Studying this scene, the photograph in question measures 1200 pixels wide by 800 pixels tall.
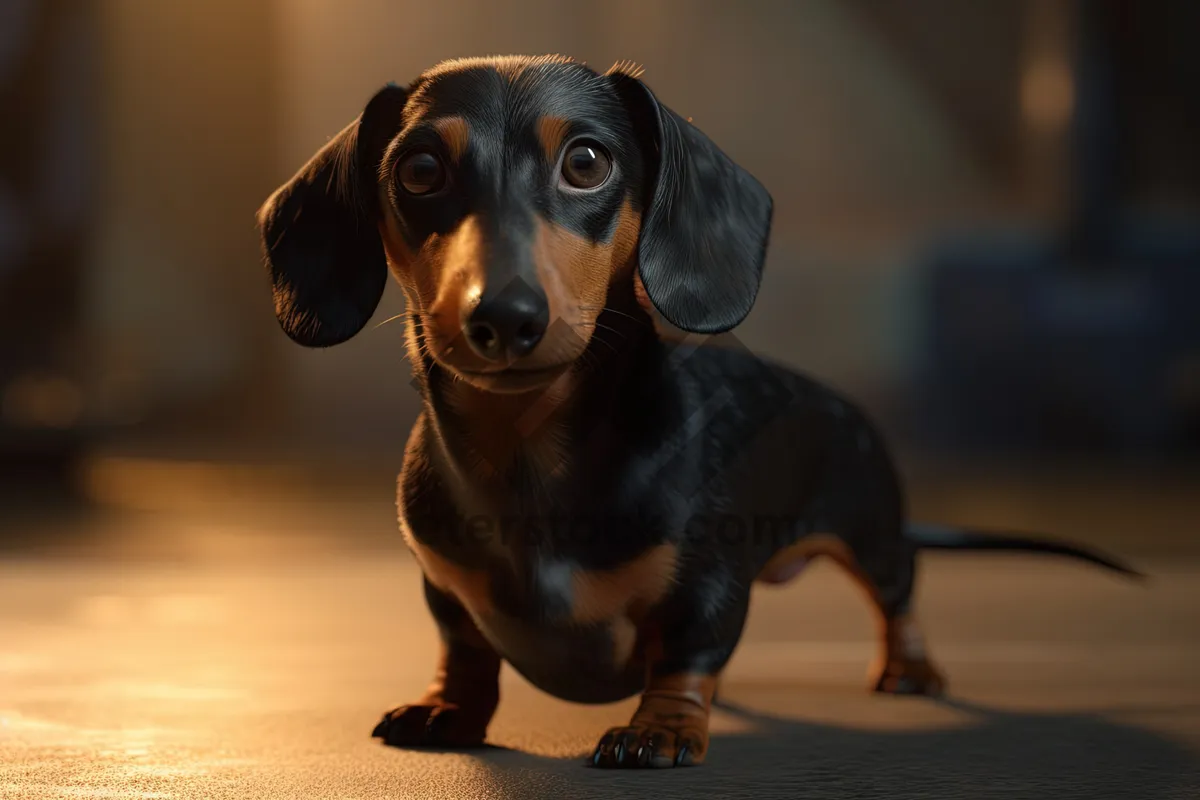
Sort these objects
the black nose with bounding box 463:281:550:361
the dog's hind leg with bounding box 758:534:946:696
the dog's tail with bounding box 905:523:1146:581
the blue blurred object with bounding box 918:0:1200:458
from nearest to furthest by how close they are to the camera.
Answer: the black nose with bounding box 463:281:550:361
the dog's hind leg with bounding box 758:534:946:696
the dog's tail with bounding box 905:523:1146:581
the blue blurred object with bounding box 918:0:1200:458

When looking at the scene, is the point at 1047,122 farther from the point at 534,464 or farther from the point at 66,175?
the point at 534,464

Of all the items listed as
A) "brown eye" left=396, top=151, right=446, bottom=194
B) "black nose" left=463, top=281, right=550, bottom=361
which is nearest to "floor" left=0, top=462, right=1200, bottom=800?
"black nose" left=463, top=281, right=550, bottom=361

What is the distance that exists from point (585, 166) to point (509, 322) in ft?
0.68

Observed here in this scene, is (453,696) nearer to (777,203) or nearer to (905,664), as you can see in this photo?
(905,664)

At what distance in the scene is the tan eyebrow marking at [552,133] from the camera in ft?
4.35

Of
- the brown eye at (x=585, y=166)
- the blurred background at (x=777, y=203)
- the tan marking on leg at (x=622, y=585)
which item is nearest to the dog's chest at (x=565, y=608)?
the tan marking on leg at (x=622, y=585)

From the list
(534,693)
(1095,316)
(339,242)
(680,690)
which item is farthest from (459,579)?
(1095,316)

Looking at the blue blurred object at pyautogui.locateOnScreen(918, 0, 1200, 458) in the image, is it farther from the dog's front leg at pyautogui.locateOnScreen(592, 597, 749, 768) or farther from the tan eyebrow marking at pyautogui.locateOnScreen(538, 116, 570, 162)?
the tan eyebrow marking at pyautogui.locateOnScreen(538, 116, 570, 162)

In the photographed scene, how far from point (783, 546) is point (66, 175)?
4961 mm

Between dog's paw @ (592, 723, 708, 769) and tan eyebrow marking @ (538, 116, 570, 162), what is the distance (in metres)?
0.53

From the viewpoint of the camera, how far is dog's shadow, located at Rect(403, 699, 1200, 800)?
4.30ft

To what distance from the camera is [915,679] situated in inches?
71.9

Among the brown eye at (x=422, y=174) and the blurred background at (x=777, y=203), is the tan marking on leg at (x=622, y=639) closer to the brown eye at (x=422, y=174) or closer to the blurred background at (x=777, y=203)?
the brown eye at (x=422, y=174)

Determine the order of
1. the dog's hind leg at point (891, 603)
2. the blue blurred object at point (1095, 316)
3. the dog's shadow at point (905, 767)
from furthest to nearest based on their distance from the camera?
the blue blurred object at point (1095, 316) → the dog's hind leg at point (891, 603) → the dog's shadow at point (905, 767)
